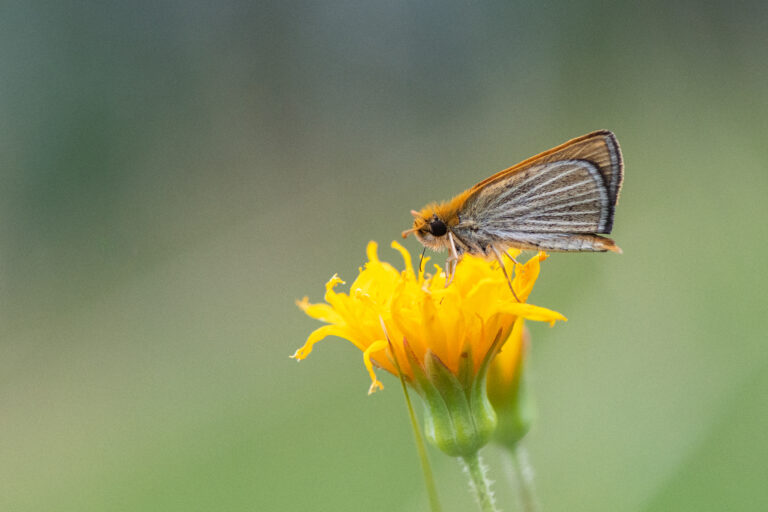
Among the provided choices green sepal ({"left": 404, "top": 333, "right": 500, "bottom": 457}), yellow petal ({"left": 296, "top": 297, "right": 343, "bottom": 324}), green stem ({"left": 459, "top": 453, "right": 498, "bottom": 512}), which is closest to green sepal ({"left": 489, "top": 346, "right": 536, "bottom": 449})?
green sepal ({"left": 404, "top": 333, "right": 500, "bottom": 457})

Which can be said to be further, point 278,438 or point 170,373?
point 170,373

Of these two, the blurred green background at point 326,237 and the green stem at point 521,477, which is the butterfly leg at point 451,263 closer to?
the green stem at point 521,477

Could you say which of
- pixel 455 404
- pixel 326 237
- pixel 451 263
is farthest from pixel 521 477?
pixel 326 237

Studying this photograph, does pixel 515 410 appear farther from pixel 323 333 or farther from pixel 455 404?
pixel 323 333

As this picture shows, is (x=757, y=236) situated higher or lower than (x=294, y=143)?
lower

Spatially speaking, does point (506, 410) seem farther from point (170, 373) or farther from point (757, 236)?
point (170, 373)

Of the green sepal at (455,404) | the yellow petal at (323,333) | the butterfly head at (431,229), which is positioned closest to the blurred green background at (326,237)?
the green sepal at (455,404)

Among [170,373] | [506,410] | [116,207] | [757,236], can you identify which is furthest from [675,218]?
[116,207]

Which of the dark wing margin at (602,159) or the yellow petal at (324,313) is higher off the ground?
the dark wing margin at (602,159)

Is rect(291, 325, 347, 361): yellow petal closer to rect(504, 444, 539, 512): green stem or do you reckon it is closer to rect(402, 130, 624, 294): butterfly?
rect(402, 130, 624, 294): butterfly
